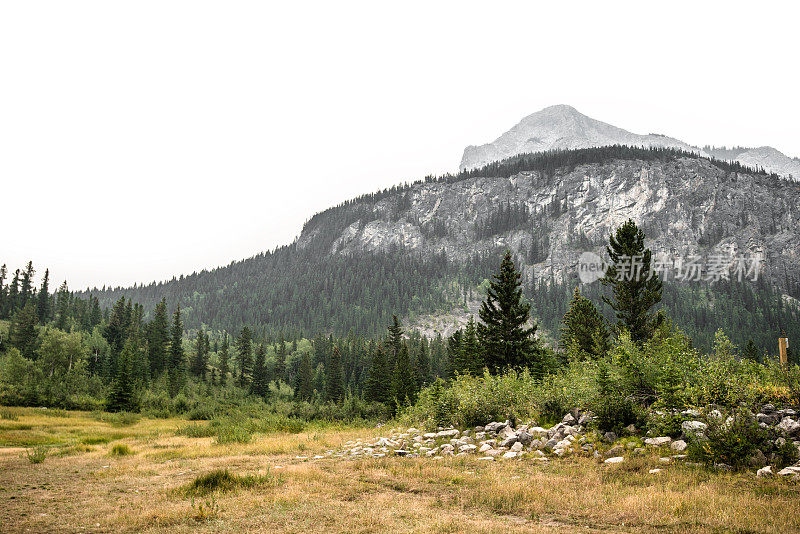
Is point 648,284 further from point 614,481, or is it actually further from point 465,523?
point 465,523

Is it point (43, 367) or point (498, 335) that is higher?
point (498, 335)

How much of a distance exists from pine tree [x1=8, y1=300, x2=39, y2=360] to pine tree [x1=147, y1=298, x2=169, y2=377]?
68.2 feet

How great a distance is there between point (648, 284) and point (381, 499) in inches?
1490

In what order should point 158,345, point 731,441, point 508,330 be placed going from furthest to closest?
point 158,345
point 508,330
point 731,441

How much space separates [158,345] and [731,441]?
10464 cm

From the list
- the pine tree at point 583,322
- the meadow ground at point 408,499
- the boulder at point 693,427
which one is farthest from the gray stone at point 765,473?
the pine tree at point 583,322

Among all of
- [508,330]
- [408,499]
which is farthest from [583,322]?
[408,499]

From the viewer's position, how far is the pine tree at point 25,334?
277 ft

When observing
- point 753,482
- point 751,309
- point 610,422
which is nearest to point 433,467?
point 610,422

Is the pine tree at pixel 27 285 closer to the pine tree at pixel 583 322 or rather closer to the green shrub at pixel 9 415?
the green shrub at pixel 9 415

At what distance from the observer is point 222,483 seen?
11.0 metres

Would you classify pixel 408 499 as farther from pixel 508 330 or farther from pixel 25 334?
pixel 25 334

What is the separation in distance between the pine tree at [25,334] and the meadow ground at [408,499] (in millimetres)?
94168

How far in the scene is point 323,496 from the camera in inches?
390
